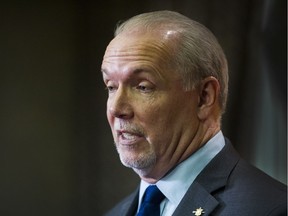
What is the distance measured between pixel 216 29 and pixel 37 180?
732 mm

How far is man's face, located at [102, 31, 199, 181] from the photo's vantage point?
1086 millimetres

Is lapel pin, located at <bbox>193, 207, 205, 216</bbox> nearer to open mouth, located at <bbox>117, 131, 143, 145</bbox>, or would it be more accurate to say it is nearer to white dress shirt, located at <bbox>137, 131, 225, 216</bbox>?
white dress shirt, located at <bbox>137, 131, 225, 216</bbox>

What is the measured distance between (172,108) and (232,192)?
216 mm

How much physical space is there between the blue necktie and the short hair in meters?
0.24

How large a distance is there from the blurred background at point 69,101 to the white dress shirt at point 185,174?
0.39 meters

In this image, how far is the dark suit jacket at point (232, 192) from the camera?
0.99 meters

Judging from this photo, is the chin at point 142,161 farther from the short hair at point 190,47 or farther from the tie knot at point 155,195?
the short hair at point 190,47

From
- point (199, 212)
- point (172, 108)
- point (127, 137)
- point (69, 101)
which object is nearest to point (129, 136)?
point (127, 137)

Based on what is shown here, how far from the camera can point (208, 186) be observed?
3.47 feet

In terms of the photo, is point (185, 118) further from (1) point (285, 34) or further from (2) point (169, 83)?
(1) point (285, 34)

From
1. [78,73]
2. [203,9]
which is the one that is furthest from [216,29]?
[78,73]

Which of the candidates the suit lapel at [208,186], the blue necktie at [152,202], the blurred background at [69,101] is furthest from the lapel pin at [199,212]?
the blurred background at [69,101]

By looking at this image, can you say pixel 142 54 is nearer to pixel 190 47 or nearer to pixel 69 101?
pixel 190 47

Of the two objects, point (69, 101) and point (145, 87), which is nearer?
point (145, 87)
